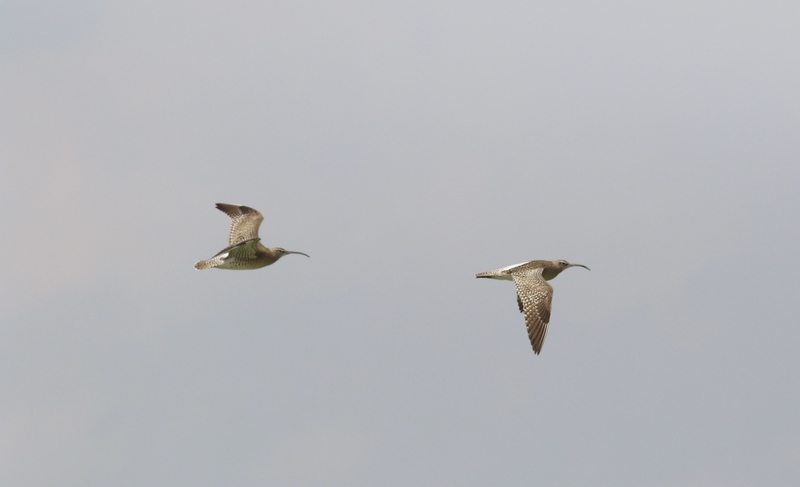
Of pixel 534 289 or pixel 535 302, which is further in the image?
pixel 534 289

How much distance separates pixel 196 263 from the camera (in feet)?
112

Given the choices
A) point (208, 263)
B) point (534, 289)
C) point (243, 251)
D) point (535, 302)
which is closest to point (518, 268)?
point (534, 289)

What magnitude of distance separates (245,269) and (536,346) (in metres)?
9.14

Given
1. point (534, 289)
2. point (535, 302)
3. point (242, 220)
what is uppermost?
point (242, 220)

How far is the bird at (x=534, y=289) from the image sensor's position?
1287 inches

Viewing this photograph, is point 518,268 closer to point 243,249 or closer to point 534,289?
point 534,289

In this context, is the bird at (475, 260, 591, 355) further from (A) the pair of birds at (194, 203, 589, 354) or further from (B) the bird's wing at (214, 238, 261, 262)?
(B) the bird's wing at (214, 238, 261, 262)

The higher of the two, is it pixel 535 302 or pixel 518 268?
pixel 518 268

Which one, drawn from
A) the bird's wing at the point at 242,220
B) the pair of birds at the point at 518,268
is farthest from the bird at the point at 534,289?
the bird's wing at the point at 242,220

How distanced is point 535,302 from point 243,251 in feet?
27.9

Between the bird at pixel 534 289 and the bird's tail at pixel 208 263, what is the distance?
7794mm

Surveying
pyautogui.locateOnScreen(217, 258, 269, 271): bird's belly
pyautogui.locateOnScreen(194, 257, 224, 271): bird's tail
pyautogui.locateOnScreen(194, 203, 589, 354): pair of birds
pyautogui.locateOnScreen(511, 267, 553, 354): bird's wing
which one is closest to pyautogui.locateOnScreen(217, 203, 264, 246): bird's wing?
pyautogui.locateOnScreen(194, 203, 589, 354): pair of birds

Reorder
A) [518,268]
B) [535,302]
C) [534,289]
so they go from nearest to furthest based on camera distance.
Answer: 1. [535,302]
2. [534,289]
3. [518,268]

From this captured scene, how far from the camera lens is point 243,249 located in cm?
3419
